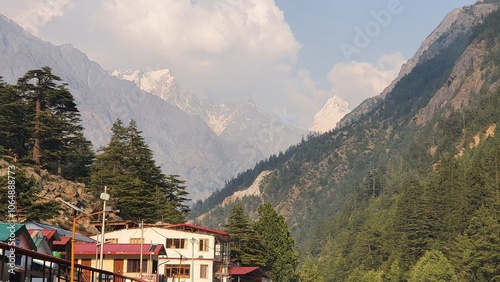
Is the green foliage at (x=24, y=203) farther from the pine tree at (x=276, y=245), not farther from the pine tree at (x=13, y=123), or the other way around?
the pine tree at (x=276, y=245)

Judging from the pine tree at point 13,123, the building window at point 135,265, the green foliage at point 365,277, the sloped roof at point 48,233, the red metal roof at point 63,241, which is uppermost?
the pine tree at point 13,123

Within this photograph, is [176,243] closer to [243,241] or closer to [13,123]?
[243,241]

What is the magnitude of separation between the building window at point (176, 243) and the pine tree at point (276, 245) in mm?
34248

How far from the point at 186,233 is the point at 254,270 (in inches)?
709

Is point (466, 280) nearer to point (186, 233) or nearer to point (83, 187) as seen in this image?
point (186, 233)

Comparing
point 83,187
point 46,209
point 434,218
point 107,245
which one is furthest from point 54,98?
point 434,218

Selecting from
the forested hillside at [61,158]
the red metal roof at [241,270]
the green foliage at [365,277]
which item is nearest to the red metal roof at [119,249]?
the forested hillside at [61,158]

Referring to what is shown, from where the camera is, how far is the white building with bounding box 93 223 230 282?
107750 millimetres

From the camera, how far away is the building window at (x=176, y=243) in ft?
364

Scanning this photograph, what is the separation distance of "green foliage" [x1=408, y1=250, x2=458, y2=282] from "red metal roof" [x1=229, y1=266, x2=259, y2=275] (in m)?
42.0

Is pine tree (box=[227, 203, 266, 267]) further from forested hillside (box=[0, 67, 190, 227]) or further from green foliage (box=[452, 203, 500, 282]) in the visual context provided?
green foliage (box=[452, 203, 500, 282])

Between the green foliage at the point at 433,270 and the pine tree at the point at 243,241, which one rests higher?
the pine tree at the point at 243,241

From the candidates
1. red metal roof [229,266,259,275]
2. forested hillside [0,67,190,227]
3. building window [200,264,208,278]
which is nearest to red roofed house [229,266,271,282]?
red metal roof [229,266,259,275]

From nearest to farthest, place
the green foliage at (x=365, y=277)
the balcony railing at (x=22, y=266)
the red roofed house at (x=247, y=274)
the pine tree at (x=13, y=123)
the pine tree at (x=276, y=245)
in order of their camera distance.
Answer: the balcony railing at (x=22, y=266)
the pine tree at (x=13, y=123)
the red roofed house at (x=247, y=274)
the pine tree at (x=276, y=245)
the green foliage at (x=365, y=277)
